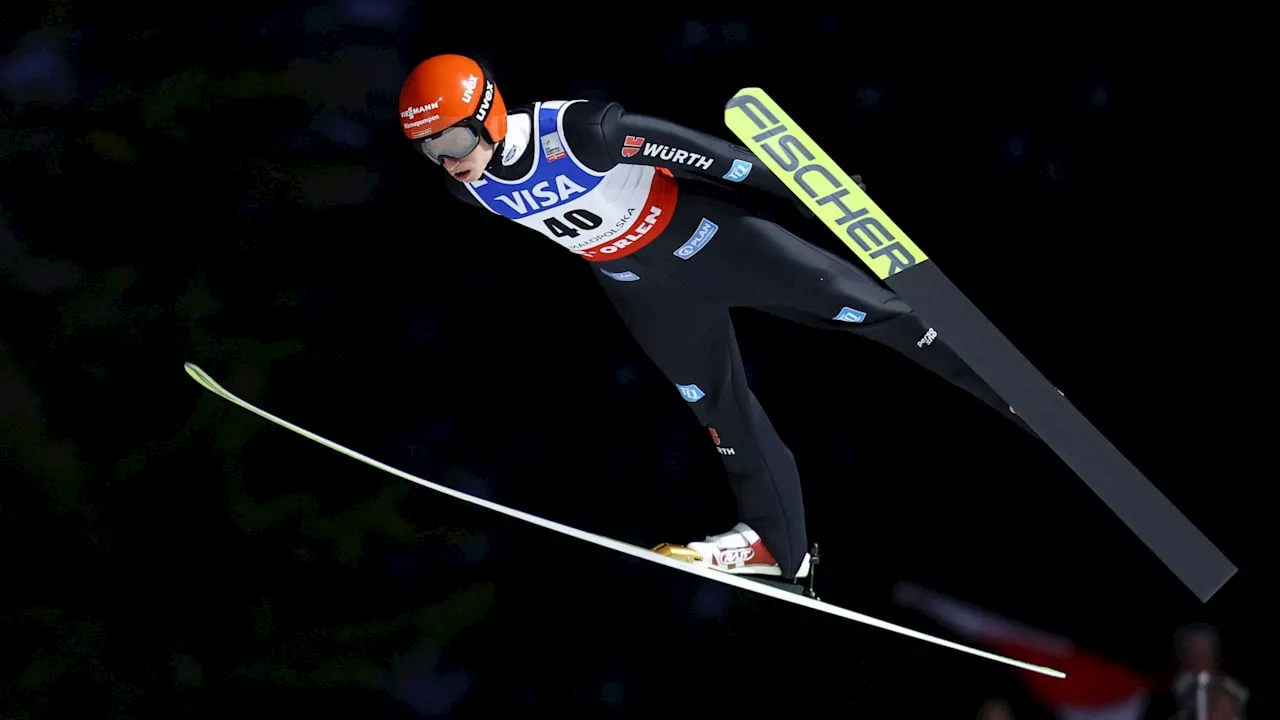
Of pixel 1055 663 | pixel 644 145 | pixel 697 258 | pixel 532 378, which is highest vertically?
pixel 644 145

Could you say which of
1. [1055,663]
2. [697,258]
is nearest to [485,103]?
[697,258]

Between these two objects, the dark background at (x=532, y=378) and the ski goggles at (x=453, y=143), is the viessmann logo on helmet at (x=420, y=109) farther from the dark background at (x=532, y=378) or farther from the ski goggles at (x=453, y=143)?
the dark background at (x=532, y=378)

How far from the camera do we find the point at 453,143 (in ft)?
9.61

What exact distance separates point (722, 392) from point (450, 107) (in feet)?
2.85

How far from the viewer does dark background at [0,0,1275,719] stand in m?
3.49

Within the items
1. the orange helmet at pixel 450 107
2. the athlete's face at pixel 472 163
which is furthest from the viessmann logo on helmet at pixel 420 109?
the athlete's face at pixel 472 163

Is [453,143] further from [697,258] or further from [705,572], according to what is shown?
A: [705,572]

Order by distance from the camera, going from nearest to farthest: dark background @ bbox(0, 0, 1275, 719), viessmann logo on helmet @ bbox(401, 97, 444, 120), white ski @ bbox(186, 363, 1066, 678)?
viessmann logo on helmet @ bbox(401, 97, 444, 120), white ski @ bbox(186, 363, 1066, 678), dark background @ bbox(0, 0, 1275, 719)

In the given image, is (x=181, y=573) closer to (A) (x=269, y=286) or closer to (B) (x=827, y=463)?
(A) (x=269, y=286)

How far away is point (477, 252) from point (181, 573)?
1008mm

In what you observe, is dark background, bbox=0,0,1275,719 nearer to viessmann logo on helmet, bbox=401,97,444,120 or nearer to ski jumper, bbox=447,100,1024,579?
ski jumper, bbox=447,100,1024,579

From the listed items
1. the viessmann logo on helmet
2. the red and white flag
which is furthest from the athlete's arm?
the red and white flag

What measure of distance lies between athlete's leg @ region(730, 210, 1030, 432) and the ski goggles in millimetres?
557

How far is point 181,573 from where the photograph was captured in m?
3.68
